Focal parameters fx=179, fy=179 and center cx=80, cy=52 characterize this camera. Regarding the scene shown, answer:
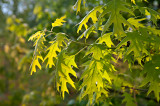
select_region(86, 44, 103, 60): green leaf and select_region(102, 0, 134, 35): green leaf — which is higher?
select_region(102, 0, 134, 35): green leaf

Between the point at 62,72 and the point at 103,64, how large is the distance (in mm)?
233

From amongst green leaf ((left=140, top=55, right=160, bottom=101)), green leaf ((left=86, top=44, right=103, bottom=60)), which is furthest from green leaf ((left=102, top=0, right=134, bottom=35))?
green leaf ((left=140, top=55, right=160, bottom=101))

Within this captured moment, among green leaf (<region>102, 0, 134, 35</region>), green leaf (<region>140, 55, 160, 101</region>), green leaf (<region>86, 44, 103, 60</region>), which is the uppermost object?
green leaf (<region>102, 0, 134, 35</region>)

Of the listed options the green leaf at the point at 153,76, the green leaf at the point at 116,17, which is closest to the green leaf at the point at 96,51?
the green leaf at the point at 116,17

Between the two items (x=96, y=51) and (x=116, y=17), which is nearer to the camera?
(x=116, y=17)

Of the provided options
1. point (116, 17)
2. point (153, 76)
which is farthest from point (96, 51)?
point (153, 76)

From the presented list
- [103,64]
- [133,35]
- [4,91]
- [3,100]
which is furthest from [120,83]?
[4,91]

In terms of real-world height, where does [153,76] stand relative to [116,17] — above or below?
below

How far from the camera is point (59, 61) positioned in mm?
961

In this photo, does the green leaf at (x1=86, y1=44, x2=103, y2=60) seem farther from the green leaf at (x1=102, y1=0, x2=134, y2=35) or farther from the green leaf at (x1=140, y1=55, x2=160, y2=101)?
the green leaf at (x1=140, y1=55, x2=160, y2=101)

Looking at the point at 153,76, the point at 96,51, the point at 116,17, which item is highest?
the point at 116,17

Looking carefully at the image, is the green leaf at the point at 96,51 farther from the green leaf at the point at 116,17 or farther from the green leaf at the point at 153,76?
the green leaf at the point at 153,76

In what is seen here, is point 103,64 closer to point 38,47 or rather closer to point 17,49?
point 38,47

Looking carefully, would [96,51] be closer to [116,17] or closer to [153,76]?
[116,17]
